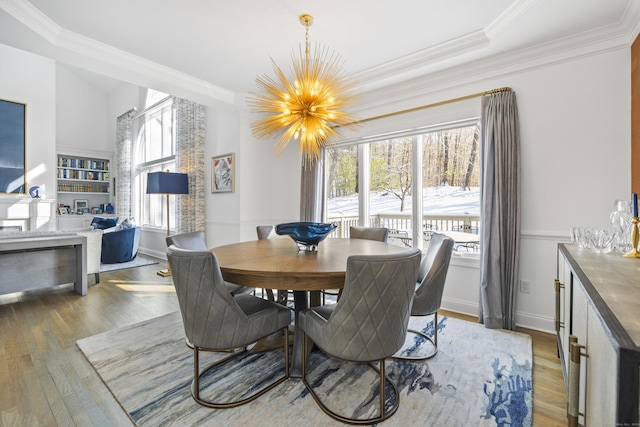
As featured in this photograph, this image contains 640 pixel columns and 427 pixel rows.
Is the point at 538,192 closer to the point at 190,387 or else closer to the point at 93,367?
the point at 190,387

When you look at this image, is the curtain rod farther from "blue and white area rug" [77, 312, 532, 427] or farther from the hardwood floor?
the hardwood floor

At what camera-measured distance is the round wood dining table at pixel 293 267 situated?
5.41 ft

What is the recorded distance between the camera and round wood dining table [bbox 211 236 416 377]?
5.41 feet

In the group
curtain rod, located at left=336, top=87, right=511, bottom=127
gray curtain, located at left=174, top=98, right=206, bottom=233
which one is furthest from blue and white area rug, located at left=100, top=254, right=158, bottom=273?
curtain rod, located at left=336, top=87, right=511, bottom=127

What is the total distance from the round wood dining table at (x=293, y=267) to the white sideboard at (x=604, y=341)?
103 centimetres

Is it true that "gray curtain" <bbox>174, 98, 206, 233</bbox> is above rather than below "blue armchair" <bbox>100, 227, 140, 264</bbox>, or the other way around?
above

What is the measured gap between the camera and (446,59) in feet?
9.61

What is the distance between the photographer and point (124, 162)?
7.22 m

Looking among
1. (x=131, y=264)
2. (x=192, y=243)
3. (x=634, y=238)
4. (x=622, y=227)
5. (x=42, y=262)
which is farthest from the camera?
(x=131, y=264)

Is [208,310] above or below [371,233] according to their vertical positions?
below

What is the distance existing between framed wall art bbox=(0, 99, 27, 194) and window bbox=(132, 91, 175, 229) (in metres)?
1.95

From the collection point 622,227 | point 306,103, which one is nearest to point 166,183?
point 306,103

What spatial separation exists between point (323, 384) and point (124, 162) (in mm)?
7560

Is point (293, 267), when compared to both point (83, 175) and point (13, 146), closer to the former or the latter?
point (13, 146)
